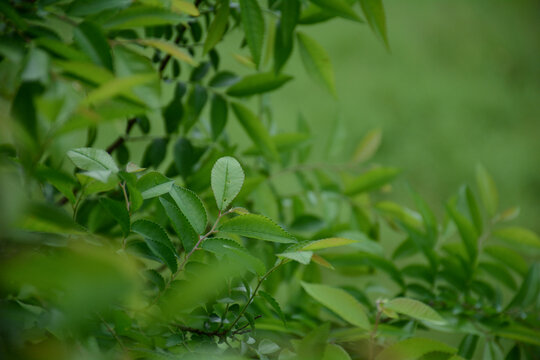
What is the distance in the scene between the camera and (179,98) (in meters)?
0.43

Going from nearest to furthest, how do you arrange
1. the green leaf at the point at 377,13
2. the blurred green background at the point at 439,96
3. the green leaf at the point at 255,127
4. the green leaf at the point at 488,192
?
the green leaf at the point at 377,13, the green leaf at the point at 255,127, the green leaf at the point at 488,192, the blurred green background at the point at 439,96

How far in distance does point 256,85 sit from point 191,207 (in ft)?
0.69

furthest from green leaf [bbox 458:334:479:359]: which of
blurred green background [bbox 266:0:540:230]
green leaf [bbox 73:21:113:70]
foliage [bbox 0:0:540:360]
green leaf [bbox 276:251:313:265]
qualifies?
blurred green background [bbox 266:0:540:230]

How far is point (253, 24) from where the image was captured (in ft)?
1.03

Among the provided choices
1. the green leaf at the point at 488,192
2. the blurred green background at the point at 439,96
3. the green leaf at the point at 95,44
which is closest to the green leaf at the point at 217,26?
the green leaf at the point at 95,44

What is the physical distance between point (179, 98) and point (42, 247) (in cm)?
25

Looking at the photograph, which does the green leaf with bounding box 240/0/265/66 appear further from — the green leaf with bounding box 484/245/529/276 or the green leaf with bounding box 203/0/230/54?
the green leaf with bounding box 484/245/529/276

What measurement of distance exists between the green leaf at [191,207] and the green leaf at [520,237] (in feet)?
1.22

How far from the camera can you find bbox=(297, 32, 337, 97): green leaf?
388 millimetres

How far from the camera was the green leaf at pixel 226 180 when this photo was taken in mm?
231

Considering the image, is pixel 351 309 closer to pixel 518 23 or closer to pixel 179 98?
pixel 179 98

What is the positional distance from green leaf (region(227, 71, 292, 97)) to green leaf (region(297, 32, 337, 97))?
28 millimetres

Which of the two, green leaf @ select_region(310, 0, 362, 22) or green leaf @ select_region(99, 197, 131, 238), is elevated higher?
green leaf @ select_region(310, 0, 362, 22)

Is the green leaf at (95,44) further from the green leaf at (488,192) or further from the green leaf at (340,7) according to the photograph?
the green leaf at (488,192)
